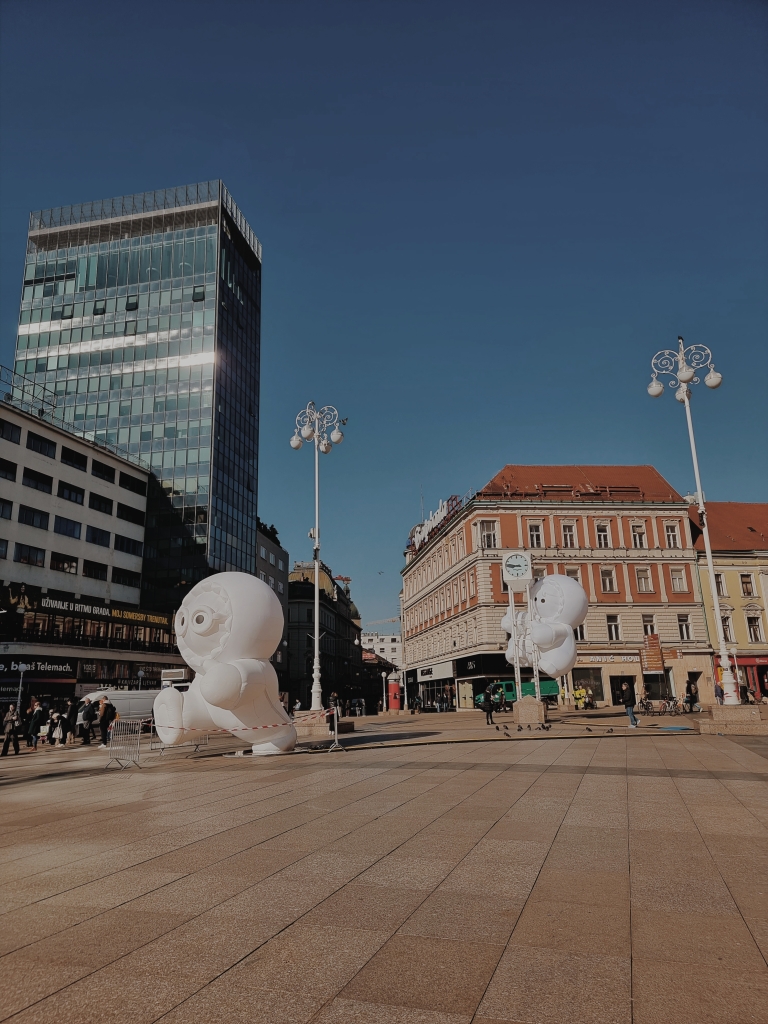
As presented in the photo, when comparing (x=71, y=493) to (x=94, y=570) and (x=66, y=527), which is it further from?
(x=94, y=570)

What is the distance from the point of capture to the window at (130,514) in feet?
186

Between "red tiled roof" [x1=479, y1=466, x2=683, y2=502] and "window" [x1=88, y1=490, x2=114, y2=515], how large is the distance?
2971cm

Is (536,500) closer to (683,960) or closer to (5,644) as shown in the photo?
(5,644)

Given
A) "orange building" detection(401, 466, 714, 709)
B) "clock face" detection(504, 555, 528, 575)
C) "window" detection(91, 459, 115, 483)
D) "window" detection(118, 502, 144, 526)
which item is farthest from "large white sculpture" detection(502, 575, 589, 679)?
"window" detection(118, 502, 144, 526)

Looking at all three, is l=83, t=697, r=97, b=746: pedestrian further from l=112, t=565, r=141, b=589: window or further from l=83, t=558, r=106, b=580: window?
l=112, t=565, r=141, b=589: window

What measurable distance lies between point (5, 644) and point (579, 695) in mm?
33685

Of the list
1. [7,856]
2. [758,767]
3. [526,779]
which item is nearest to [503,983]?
[7,856]

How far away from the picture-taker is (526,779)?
38.8ft

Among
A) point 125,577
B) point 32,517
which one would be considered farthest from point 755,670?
point 32,517

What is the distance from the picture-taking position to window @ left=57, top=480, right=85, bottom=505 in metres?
49.4

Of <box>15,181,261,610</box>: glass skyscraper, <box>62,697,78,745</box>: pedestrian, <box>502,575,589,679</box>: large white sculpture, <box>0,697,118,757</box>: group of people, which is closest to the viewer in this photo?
<box>0,697,118,757</box>: group of people

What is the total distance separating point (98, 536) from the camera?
5325cm

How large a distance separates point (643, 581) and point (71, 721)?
39849 mm

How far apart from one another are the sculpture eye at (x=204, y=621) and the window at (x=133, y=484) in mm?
44803
